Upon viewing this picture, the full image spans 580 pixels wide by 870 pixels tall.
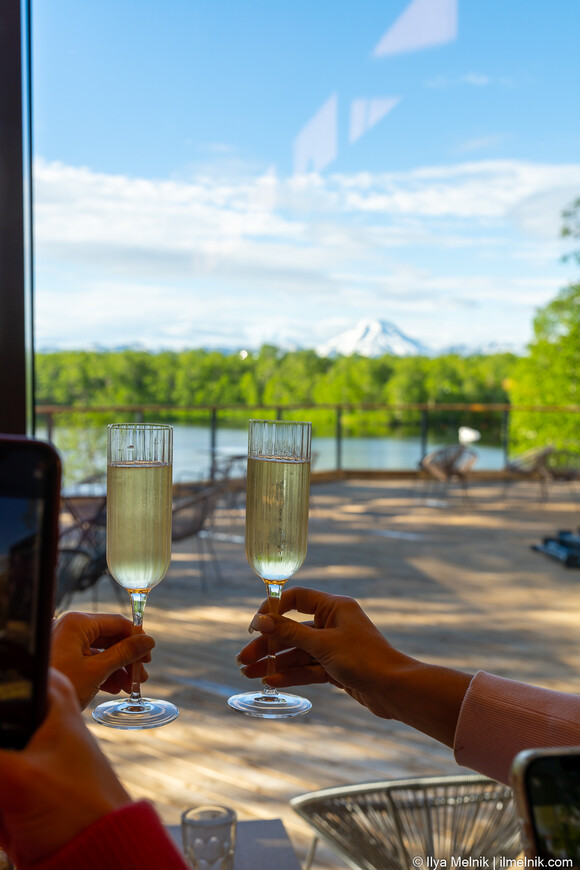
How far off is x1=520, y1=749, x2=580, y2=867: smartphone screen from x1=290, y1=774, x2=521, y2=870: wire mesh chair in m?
1.00

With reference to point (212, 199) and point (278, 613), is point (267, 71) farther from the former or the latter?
point (278, 613)

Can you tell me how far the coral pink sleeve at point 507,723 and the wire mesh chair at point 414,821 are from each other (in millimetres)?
459

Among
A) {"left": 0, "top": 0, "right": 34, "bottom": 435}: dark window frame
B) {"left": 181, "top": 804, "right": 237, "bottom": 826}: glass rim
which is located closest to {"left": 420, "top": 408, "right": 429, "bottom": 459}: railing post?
{"left": 0, "top": 0, "right": 34, "bottom": 435}: dark window frame

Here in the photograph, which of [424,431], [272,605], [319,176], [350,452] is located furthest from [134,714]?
[319,176]

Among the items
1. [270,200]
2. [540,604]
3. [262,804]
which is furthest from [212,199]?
[262,804]

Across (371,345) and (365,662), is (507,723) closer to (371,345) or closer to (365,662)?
(365,662)

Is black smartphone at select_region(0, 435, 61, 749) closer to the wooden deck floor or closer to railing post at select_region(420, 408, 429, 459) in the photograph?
the wooden deck floor

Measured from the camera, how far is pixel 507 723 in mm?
921

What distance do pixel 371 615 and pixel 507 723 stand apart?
3.13m

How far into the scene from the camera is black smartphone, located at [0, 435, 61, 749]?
43cm

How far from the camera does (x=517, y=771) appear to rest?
42 centimetres

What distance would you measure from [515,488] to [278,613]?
8.41 meters

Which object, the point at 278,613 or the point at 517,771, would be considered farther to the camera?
the point at 278,613

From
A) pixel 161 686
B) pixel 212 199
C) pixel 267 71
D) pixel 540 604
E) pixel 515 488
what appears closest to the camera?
pixel 161 686
